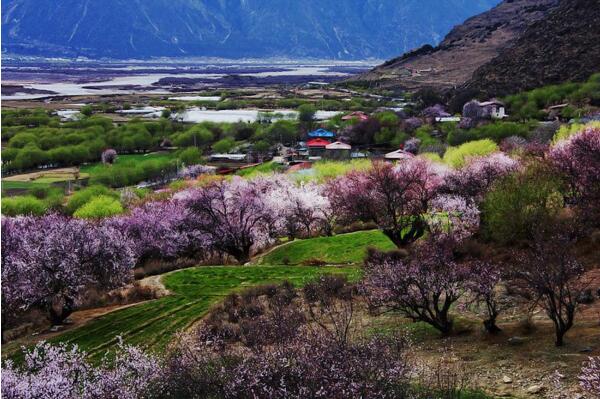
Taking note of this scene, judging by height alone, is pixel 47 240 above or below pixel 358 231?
above

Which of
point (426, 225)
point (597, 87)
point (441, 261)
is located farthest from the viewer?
point (597, 87)

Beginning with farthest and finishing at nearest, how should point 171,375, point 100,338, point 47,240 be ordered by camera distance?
point 47,240 → point 100,338 → point 171,375

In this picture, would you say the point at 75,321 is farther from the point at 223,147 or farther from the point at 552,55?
the point at 552,55

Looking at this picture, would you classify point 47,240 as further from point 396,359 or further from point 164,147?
point 164,147

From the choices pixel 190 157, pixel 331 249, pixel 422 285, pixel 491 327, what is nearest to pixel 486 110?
pixel 190 157

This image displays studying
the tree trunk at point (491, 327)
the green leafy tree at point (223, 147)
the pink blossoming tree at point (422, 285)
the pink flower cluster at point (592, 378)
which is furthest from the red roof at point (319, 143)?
the pink flower cluster at point (592, 378)

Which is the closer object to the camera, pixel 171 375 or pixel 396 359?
pixel 396 359

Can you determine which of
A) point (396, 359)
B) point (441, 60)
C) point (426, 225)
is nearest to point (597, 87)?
point (426, 225)
